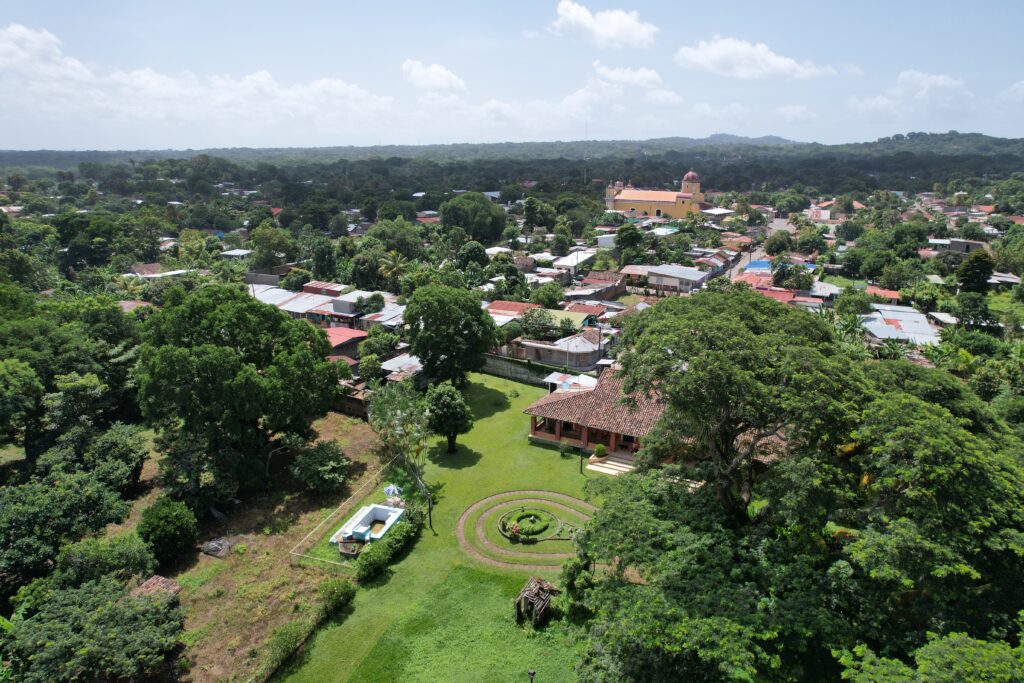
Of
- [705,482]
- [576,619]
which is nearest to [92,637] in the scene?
[576,619]

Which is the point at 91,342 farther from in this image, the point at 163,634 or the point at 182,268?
the point at 182,268

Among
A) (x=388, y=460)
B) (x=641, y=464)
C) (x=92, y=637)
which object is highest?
(x=641, y=464)

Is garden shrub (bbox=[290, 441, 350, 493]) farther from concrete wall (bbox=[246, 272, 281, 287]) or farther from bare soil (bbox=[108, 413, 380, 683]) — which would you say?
concrete wall (bbox=[246, 272, 281, 287])

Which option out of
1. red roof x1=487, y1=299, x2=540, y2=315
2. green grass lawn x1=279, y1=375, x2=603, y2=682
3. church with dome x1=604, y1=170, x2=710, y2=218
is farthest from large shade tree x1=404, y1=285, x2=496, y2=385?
church with dome x1=604, y1=170, x2=710, y2=218

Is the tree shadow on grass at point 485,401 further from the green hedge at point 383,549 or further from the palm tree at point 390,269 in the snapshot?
the palm tree at point 390,269

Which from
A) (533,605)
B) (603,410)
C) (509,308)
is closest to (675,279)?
(509,308)

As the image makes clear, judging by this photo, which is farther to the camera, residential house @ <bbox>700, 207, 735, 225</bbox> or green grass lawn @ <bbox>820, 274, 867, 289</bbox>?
residential house @ <bbox>700, 207, 735, 225</bbox>
